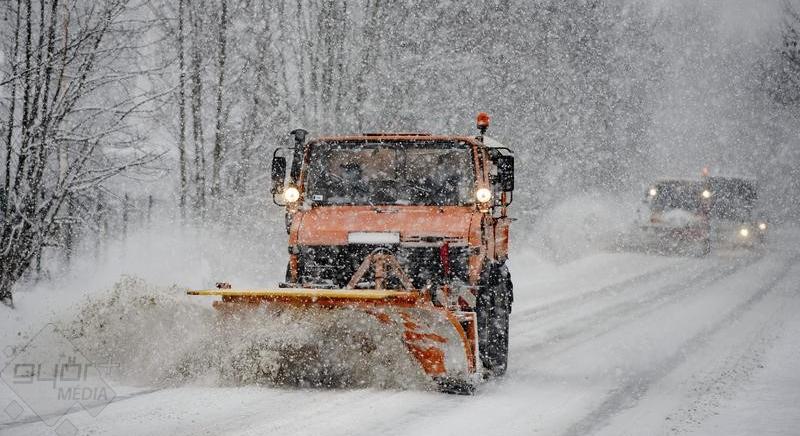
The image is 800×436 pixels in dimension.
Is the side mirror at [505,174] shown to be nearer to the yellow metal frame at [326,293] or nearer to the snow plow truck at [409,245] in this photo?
the snow plow truck at [409,245]

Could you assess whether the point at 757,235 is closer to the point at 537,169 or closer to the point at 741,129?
the point at 537,169

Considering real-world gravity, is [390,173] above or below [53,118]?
below

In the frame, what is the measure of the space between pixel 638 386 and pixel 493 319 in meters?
1.39

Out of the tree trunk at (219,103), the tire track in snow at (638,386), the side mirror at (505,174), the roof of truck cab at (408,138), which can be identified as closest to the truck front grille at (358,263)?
the side mirror at (505,174)

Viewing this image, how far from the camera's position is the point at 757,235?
27.7m

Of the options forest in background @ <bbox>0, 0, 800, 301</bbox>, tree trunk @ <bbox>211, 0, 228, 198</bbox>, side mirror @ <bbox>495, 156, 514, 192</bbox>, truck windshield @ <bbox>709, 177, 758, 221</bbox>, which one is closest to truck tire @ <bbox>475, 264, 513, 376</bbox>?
side mirror @ <bbox>495, 156, 514, 192</bbox>

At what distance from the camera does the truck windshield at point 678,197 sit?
25250mm

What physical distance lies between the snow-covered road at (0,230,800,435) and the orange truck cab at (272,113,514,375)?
0.84m

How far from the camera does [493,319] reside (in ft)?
25.0

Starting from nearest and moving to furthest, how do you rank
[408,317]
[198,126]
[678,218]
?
[408,317] < [198,126] < [678,218]

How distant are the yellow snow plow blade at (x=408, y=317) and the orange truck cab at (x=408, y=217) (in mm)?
263

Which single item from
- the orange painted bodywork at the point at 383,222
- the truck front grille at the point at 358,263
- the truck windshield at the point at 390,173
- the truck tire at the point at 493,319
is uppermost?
the truck windshield at the point at 390,173

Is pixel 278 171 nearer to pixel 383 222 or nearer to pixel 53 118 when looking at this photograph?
pixel 383 222

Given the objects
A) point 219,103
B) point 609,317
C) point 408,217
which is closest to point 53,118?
point 408,217
